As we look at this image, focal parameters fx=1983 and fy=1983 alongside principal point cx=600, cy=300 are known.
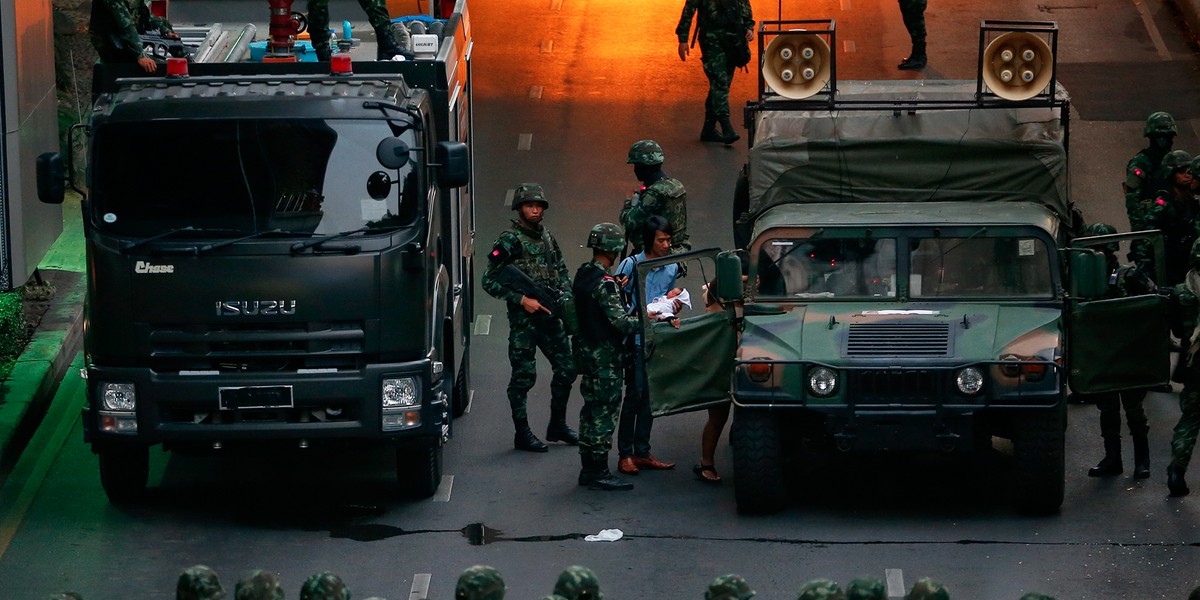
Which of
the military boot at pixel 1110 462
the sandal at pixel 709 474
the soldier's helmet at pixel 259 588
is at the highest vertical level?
the soldier's helmet at pixel 259 588

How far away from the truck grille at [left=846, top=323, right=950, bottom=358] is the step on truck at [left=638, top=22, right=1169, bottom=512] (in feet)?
0.04

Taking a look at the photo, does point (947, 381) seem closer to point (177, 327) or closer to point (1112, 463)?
point (1112, 463)

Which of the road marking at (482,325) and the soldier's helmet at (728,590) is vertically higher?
the soldier's helmet at (728,590)

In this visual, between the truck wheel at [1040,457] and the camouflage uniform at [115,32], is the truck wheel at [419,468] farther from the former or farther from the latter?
the truck wheel at [1040,457]

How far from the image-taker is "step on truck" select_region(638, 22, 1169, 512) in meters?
11.6

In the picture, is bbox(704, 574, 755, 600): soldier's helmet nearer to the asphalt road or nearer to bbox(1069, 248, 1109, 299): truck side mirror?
the asphalt road

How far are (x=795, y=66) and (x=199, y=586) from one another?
894 centimetres

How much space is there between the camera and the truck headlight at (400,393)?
11875mm

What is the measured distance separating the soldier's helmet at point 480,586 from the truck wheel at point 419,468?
5899 millimetres

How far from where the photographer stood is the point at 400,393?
11914 mm

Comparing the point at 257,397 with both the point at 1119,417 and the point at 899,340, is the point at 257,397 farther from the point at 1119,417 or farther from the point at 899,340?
the point at 1119,417

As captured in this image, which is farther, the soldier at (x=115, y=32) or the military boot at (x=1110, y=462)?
the soldier at (x=115, y=32)

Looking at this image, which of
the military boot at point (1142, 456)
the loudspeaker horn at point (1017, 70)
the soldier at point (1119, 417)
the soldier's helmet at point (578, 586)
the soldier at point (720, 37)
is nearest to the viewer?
the soldier's helmet at point (578, 586)

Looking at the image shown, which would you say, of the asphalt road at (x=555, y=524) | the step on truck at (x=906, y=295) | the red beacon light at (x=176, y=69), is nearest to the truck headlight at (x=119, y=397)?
the asphalt road at (x=555, y=524)
